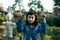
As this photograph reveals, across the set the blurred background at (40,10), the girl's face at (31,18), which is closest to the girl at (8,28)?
the blurred background at (40,10)

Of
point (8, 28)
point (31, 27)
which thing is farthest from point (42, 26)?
point (8, 28)

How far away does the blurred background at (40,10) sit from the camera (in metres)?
1.40

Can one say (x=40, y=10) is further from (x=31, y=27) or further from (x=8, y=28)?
(x=8, y=28)

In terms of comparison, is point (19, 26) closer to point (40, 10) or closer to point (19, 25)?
point (19, 25)

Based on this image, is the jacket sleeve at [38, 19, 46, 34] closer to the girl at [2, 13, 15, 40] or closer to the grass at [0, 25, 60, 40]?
the grass at [0, 25, 60, 40]

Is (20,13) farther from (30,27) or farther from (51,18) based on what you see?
(51,18)

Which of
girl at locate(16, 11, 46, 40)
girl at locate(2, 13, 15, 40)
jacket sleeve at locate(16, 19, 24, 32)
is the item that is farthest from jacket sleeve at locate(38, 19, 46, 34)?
girl at locate(2, 13, 15, 40)

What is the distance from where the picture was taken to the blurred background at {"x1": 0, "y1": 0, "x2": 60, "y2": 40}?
55.1 inches

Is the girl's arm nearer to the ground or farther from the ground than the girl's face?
nearer to the ground

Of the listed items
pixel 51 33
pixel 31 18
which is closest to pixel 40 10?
pixel 31 18

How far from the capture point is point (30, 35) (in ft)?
4.57

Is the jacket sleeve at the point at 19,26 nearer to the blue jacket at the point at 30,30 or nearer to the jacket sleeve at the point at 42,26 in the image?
the blue jacket at the point at 30,30

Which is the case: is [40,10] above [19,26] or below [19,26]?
above

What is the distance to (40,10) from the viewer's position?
4.63 feet
